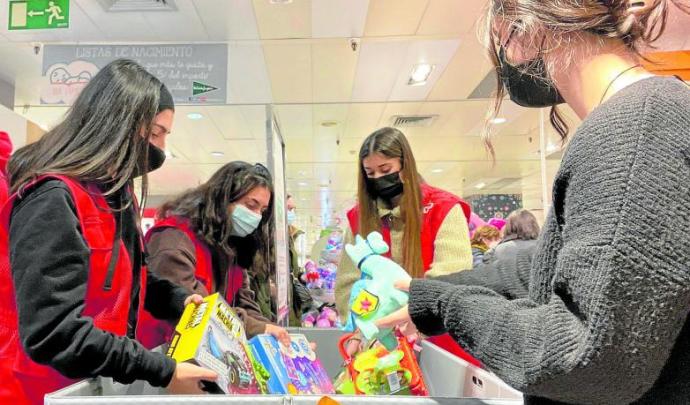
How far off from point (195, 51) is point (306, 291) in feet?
7.29

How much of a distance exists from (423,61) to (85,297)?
4.24 m

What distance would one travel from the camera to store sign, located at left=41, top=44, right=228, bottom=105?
3.88 meters

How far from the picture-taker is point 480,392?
0.90 m

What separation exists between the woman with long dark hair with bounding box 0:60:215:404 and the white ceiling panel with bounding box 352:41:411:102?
349 cm

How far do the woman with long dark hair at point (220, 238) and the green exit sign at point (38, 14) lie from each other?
2.52 m

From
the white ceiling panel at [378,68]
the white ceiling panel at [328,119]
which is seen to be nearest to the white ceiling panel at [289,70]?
the white ceiling panel at [328,119]

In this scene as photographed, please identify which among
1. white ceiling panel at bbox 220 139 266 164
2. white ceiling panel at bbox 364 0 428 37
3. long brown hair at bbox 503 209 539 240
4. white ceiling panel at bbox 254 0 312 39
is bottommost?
long brown hair at bbox 503 209 539 240

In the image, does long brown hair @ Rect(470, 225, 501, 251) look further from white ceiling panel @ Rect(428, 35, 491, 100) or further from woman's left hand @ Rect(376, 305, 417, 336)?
woman's left hand @ Rect(376, 305, 417, 336)

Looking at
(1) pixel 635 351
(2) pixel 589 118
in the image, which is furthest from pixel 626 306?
(2) pixel 589 118

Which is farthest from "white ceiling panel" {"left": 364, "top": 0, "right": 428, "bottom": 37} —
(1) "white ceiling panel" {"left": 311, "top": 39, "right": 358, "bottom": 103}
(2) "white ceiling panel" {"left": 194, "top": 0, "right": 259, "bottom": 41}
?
(2) "white ceiling panel" {"left": 194, "top": 0, "right": 259, "bottom": 41}

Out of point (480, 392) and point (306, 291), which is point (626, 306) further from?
point (306, 291)

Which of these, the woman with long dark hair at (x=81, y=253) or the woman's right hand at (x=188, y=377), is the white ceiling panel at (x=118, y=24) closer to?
the woman with long dark hair at (x=81, y=253)

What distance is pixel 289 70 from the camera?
15.7ft

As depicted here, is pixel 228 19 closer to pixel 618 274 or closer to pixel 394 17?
pixel 394 17
